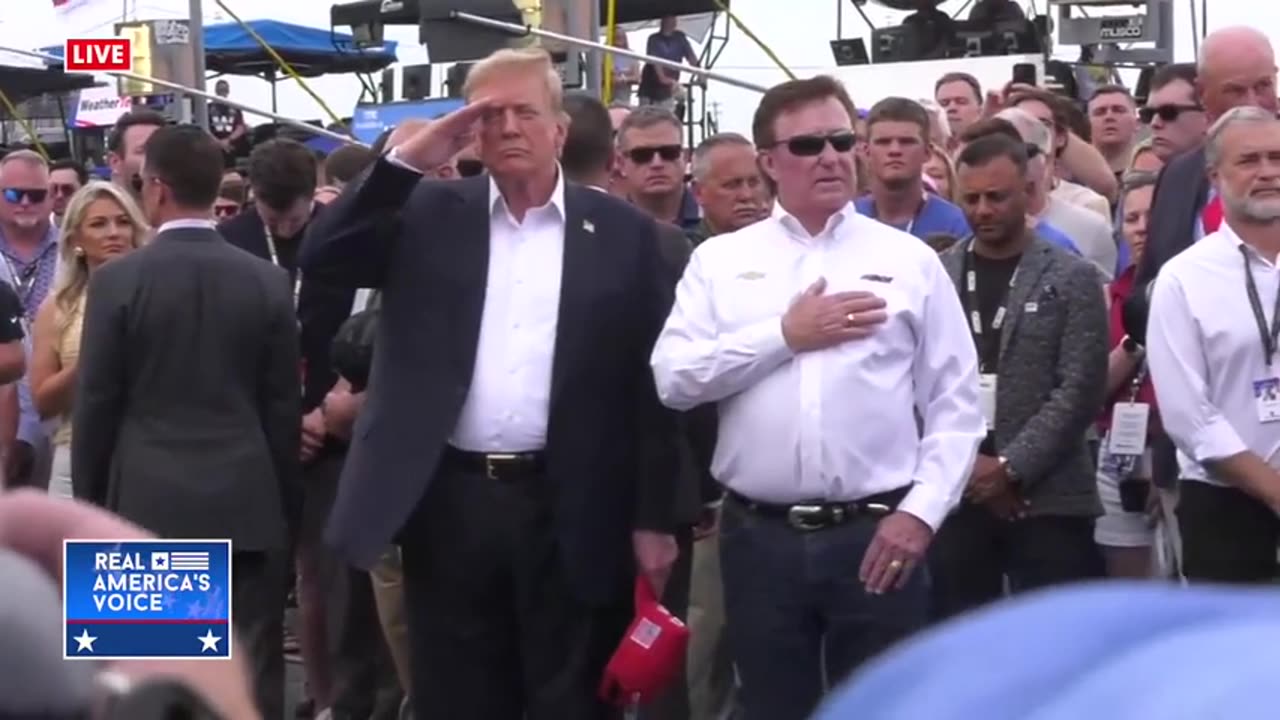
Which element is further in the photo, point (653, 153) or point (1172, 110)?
point (1172, 110)

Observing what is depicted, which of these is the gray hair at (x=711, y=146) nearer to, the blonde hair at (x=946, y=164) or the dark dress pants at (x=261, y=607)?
the blonde hair at (x=946, y=164)

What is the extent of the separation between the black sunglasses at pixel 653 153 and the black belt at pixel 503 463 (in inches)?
Answer: 97.9

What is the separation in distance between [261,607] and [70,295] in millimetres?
1498

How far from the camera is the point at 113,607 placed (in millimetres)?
2594

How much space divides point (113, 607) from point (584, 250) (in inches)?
106

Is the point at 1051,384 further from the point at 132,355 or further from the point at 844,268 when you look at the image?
the point at 132,355

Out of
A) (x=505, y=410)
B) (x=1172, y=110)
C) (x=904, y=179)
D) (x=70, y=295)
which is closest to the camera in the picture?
(x=505, y=410)

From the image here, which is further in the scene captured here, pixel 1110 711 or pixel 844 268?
pixel 844 268

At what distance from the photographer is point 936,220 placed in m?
6.83

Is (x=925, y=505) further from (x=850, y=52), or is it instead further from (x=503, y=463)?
(x=850, y=52)

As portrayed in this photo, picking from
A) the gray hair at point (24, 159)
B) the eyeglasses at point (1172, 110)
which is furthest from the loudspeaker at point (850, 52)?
the eyeglasses at point (1172, 110)

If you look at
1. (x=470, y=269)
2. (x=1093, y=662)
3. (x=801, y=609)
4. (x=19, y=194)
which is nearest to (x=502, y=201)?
(x=470, y=269)

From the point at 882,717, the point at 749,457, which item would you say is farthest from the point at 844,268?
the point at 882,717

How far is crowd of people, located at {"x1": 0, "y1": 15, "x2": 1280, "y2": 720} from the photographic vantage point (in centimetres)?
494
